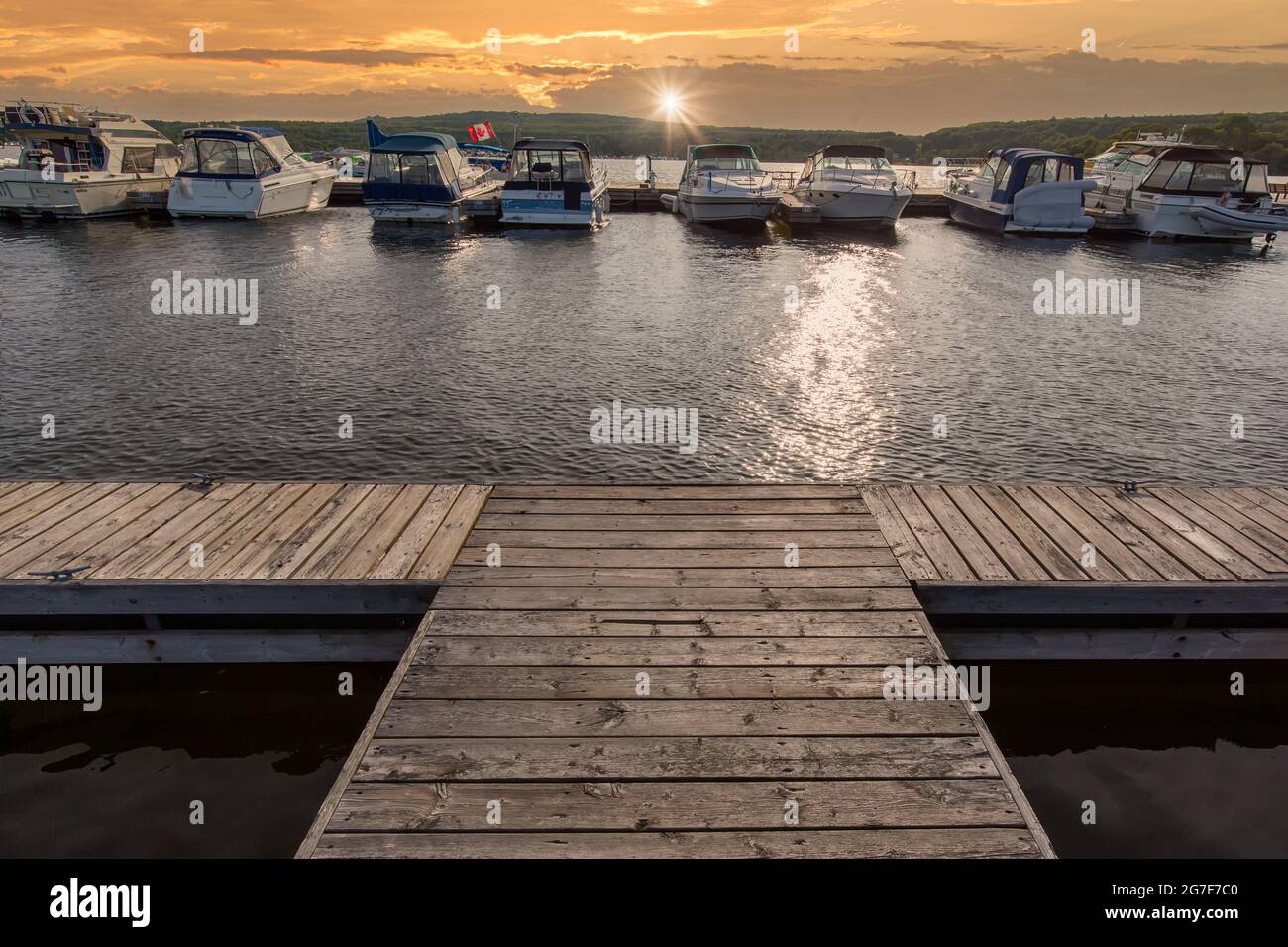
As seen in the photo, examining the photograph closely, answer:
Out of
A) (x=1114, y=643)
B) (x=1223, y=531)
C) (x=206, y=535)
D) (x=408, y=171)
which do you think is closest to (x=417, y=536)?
(x=206, y=535)

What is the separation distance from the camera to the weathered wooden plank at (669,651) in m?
5.38

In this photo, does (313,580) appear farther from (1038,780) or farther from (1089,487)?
(1089,487)

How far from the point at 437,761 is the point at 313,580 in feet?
8.79

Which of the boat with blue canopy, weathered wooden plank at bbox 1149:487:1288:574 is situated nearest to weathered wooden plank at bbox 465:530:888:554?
weathered wooden plank at bbox 1149:487:1288:574

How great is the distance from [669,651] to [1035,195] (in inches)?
1509

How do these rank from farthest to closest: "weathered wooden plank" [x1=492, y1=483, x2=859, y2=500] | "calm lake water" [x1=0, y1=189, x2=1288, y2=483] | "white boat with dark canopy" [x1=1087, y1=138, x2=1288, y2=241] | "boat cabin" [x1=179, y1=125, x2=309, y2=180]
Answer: "boat cabin" [x1=179, y1=125, x2=309, y2=180], "white boat with dark canopy" [x1=1087, y1=138, x2=1288, y2=241], "calm lake water" [x1=0, y1=189, x2=1288, y2=483], "weathered wooden plank" [x1=492, y1=483, x2=859, y2=500]

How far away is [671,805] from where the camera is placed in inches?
162

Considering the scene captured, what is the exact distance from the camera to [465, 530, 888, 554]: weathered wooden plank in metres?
7.05

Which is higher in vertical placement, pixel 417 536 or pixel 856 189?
pixel 856 189

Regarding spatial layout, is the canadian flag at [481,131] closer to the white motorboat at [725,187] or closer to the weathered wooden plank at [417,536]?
the white motorboat at [725,187]

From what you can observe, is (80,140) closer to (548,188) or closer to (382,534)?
(548,188)

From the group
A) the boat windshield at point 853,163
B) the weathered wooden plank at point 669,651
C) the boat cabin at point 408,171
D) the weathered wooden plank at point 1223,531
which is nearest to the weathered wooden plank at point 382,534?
the weathered wooden plank at point 669,651

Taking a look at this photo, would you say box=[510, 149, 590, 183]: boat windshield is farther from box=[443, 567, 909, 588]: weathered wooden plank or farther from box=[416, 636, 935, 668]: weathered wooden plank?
box=[416, 636, 935, 668]: weathered wooden plank

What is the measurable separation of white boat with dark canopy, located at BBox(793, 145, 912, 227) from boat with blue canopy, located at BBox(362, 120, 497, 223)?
18.5 metres
